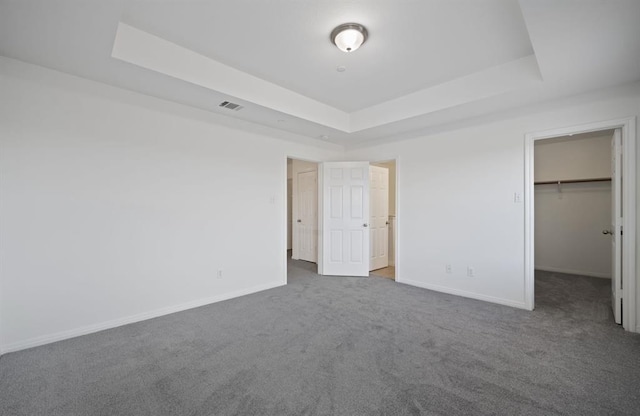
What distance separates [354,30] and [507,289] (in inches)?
139

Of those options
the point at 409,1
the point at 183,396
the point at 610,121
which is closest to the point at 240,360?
the point at 183,396

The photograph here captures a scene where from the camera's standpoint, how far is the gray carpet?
1.77 metres

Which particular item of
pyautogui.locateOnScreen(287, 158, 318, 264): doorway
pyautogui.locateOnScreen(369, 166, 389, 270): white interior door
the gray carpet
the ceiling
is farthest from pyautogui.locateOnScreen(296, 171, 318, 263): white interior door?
the gray carpet

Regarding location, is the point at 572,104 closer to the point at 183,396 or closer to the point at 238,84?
the point at 238,84

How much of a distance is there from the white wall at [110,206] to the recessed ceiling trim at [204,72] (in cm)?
72

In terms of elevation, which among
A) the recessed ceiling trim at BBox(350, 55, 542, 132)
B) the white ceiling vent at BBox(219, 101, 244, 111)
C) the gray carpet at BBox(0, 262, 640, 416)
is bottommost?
the gray carpet at BBox(0, 262, 640, 416)

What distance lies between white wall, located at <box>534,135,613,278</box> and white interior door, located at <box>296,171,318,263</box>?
454 centimetres

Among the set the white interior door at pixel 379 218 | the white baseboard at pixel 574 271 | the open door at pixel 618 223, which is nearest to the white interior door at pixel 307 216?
the white interior door at pixel 379 218

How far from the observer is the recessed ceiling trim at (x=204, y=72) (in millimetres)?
2389

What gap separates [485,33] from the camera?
2416mm

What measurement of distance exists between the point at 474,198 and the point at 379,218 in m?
2.03

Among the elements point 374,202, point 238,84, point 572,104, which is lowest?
point 374,202

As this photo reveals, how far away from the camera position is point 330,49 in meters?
2.65

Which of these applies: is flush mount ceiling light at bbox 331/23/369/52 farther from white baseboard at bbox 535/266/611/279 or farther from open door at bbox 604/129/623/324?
white baseboard at bbox 535/266/611/279
